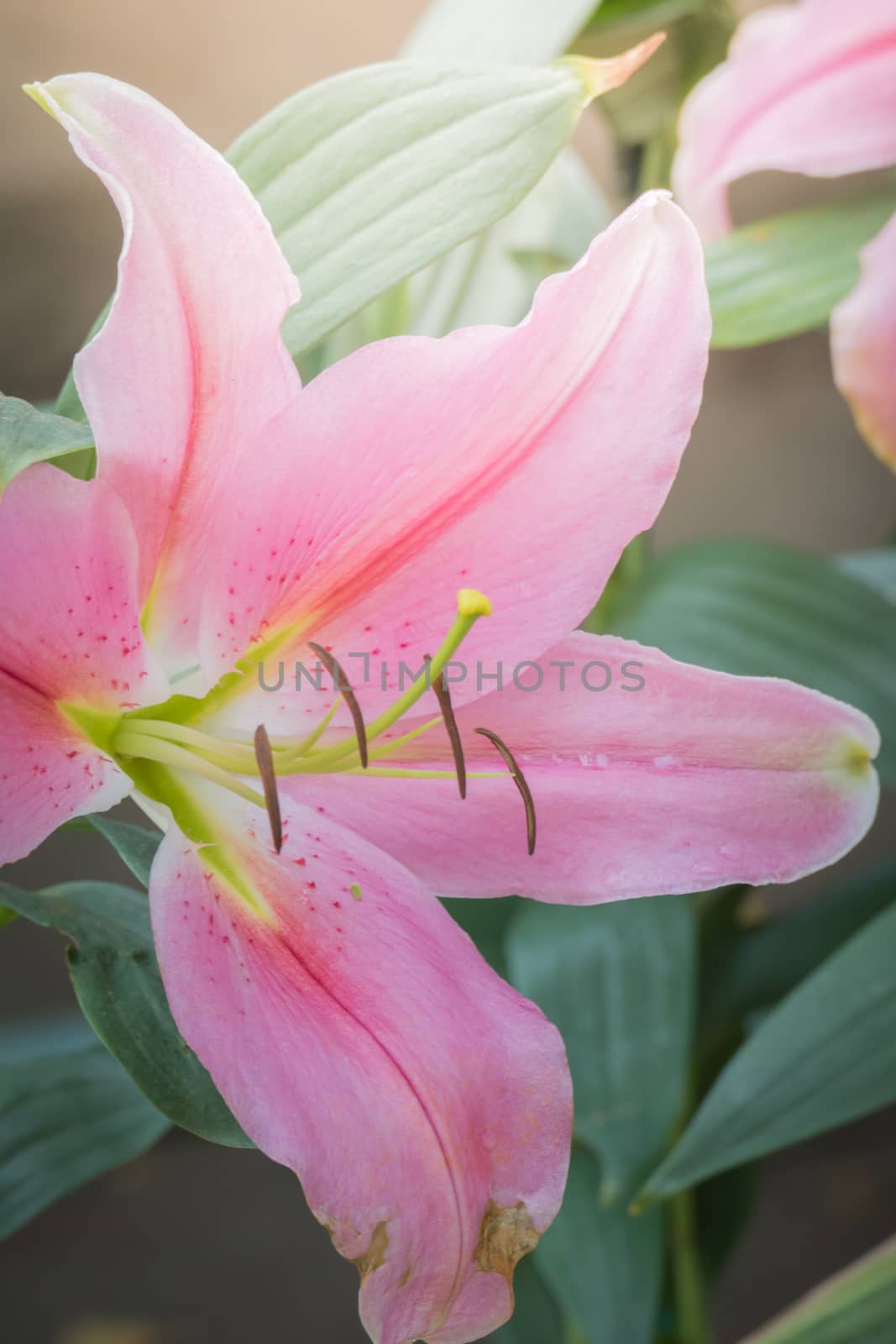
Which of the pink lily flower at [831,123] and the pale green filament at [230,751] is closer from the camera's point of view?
the pale green filament at [230,751]

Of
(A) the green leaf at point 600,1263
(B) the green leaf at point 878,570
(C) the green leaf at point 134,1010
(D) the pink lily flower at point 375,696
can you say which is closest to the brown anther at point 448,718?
(D) the pink lily flower at point 375,696

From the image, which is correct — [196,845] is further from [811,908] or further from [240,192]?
[811,908]

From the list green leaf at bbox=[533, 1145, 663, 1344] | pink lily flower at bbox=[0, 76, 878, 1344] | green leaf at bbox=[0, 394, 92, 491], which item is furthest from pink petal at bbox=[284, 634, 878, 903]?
green leaf at bbox=[533, 1145, 663, 1344]

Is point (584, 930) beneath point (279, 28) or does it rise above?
beneath

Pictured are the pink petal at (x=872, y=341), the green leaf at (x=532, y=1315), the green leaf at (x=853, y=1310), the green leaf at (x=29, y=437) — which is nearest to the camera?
the green leaf at (x=29, y=437)

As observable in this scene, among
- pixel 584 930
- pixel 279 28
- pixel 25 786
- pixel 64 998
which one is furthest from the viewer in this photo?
pixel 64 998

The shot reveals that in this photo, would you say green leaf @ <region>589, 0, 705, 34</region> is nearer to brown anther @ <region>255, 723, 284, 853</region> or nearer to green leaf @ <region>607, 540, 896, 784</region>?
green leaf @ <region>607, 540, 896, 784</region>

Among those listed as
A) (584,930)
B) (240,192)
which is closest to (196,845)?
(240,192)

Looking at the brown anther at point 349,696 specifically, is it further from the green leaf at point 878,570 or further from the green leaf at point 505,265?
the green leaf at point 878,570
